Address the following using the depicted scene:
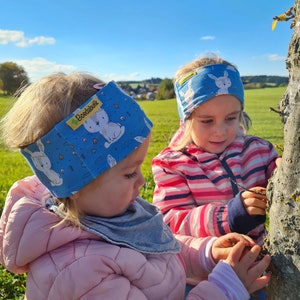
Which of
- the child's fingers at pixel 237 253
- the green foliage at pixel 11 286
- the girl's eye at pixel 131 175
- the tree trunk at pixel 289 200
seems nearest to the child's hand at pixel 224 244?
the child's fingers at pixel 237 253

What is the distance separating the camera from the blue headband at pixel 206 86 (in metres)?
3.07

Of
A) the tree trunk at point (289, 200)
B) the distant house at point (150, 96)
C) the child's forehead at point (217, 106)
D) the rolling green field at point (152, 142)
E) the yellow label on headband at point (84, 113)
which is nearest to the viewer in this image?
the tree trunk at point (289, 200)

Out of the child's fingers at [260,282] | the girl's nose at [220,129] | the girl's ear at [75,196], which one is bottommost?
the child's fingers at [260,282]

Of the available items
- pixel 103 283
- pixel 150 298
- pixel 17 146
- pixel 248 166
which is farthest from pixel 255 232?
pixel 17 146

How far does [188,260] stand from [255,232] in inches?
24.1

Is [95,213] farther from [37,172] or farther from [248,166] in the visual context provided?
[248,166]

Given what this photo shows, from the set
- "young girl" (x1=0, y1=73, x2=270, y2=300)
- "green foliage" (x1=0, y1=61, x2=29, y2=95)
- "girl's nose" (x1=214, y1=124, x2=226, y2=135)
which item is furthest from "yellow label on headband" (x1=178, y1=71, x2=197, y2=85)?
"young girl" (x1=0, y1=73, x2=270, y2=300)

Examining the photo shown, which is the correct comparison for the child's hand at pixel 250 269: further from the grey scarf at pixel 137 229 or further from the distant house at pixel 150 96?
the distant house at pixel 150 96

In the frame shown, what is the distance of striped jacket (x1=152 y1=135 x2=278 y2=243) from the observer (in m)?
2.94

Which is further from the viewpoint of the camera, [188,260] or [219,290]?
[188,260]

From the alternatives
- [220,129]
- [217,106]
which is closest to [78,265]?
[220,129]

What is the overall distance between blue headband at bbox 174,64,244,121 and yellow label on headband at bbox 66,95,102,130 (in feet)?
4.40

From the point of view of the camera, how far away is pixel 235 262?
6.70ft

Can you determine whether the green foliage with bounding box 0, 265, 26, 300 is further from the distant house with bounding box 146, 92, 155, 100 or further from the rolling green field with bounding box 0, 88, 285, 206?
the distant house with bounding box 146, 92, 155, 100
